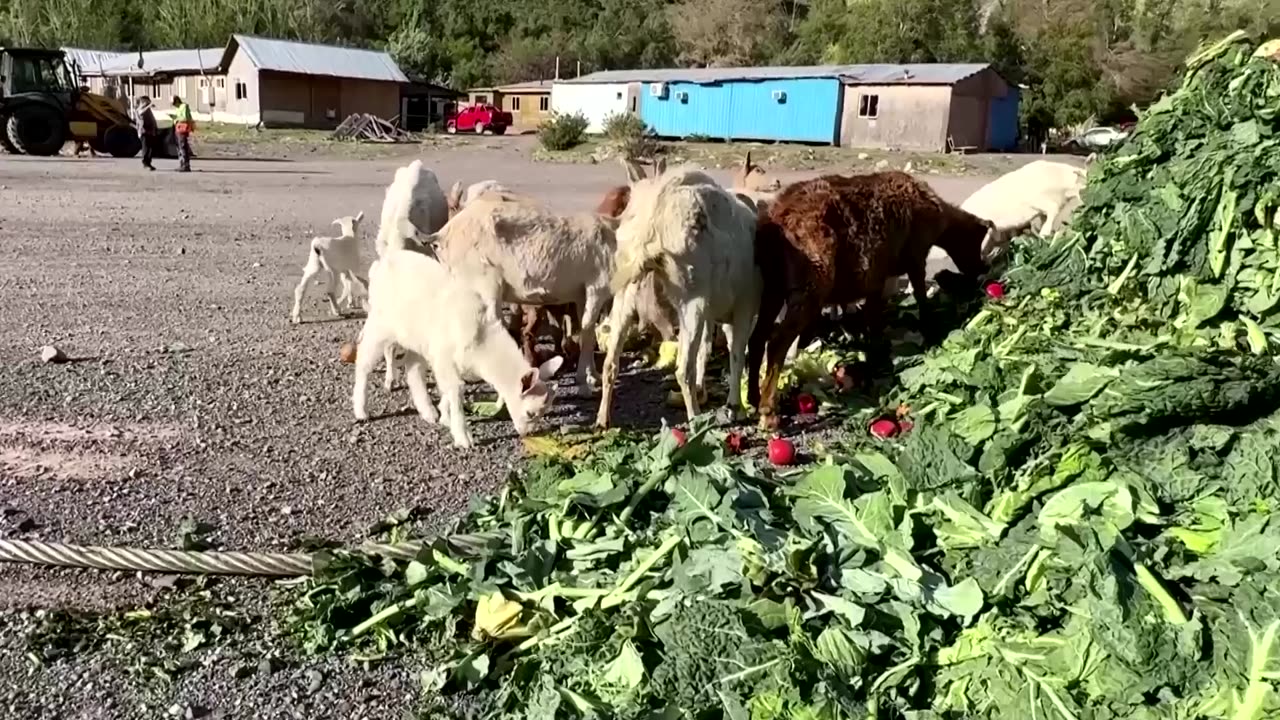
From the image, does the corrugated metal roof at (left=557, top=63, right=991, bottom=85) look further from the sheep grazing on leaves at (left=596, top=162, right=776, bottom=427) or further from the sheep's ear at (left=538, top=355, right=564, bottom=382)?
the sheep's ear at (left=538, top=355, right=564, bottom=382)

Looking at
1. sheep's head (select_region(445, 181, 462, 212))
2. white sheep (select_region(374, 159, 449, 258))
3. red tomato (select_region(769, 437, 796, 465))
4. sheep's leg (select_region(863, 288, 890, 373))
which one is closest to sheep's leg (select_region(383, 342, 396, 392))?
white sheep (select_region(374, 159, 449, 258))

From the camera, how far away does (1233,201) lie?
23.9ft

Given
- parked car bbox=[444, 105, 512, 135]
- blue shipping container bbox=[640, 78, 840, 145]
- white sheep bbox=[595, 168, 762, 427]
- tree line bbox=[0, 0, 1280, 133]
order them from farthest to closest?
1. parked car bbox=[444, 105, 512, 135]
2. tree line bbox=[0, 0, 1280, 133]
3. blue shipping container bbox=[640, 78, 840, 145]
4. white sheep bbox=[595, 168, 762, 427]

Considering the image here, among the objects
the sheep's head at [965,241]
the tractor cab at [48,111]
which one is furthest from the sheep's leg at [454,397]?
the tractor cab at [48,111]

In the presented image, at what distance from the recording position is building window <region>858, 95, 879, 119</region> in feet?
154

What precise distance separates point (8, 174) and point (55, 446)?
797 inches

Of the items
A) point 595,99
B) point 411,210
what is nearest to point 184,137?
point 411,210

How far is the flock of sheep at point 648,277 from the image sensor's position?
7.24 m

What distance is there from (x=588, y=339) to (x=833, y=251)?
1938 millimetres

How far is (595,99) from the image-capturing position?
192 feet

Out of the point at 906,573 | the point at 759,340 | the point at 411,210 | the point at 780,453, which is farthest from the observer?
the point at 411,210

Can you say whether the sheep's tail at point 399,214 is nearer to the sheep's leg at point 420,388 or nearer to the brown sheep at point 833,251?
the sheep's leg at point 420,388

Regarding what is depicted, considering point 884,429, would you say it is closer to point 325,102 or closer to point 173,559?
point 173,559

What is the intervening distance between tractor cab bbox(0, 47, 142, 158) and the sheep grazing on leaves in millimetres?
27899
